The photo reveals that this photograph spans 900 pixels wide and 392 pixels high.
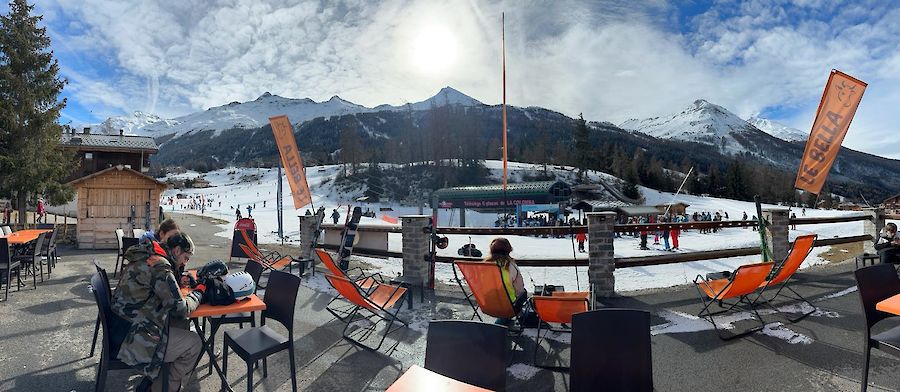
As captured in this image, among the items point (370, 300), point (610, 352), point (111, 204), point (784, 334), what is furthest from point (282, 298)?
point (111, 204)

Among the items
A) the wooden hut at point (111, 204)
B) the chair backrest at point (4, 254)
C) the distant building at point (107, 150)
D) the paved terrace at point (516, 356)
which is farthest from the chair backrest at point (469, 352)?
the distant building at point (107, 150)

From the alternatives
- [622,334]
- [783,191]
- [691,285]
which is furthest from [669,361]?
[783,191]

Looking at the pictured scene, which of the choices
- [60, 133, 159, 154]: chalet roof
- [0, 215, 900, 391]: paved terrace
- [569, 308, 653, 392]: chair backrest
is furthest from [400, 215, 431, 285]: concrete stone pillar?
[60, 133, 159, 154]: chalet roof

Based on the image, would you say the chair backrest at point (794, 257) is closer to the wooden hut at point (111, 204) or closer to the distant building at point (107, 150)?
the wooden hut at point (111, 204)

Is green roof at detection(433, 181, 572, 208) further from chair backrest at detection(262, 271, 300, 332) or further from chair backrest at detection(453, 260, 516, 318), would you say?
chair backrest at detection(262, 271, 300, 332)

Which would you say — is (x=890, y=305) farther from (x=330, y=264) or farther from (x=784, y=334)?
(x=330, y=264)

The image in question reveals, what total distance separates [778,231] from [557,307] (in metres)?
6.47

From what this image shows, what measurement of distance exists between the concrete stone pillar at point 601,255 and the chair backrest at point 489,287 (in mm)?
2409

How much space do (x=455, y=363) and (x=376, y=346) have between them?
8.16 ft

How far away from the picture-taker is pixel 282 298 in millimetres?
3584

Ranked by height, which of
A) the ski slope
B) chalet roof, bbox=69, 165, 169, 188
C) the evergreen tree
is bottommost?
the ski slope

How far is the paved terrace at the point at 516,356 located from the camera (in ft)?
11.8

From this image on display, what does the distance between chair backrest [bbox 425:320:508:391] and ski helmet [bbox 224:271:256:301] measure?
2.00 metres

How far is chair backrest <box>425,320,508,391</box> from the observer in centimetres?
228
